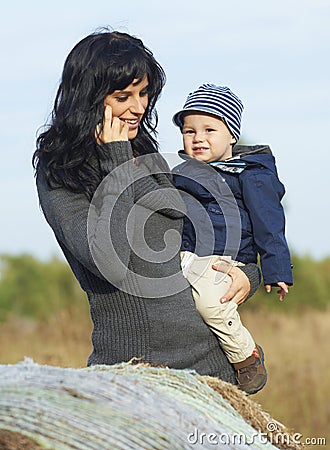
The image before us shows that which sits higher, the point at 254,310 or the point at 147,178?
the point at 254,310

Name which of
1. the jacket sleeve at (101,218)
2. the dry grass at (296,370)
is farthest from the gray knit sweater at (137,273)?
the dry grass at (296,370)

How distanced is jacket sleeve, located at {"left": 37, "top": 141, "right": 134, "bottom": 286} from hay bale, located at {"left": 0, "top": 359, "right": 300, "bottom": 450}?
0.44 m

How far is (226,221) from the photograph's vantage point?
139 inches

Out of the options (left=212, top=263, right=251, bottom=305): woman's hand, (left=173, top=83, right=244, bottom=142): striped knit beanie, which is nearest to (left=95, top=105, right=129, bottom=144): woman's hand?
(left=173, top=83, right=244, bottom=142): striped knit beanie

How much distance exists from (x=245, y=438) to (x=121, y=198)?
3.27 feet

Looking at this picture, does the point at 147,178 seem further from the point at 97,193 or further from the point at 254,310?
the point at 254,310

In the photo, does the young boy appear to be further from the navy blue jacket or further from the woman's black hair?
the woman's black hair

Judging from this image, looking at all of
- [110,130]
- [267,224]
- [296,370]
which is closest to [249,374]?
[267,224]

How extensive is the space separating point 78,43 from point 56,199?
640 millimetres

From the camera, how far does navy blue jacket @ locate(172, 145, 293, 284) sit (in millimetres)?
3512

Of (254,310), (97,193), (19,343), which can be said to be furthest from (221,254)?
(254,310)

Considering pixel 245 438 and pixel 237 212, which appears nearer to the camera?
pixel 245 438

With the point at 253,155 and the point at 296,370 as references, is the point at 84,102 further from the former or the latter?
the point at 296,370

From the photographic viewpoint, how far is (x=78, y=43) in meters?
3.45
